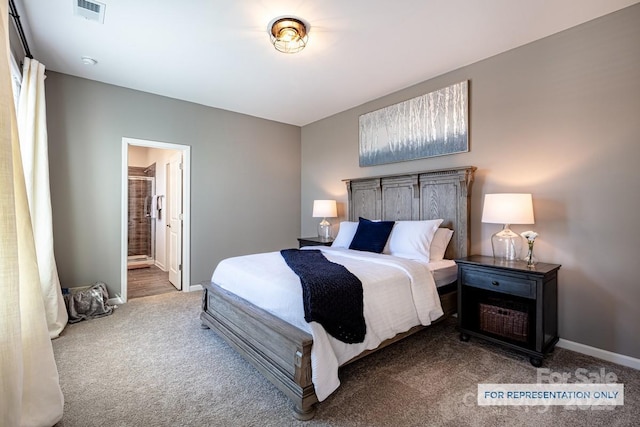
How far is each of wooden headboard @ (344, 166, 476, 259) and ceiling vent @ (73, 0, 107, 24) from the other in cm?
321

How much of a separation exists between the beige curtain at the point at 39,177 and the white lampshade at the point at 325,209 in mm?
3100

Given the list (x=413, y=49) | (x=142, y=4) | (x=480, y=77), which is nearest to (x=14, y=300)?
(x=142, y=4)

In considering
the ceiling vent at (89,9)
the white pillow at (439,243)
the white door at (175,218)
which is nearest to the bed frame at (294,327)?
the white pillow at (439,243)

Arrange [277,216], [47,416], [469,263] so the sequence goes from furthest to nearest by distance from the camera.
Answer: [277,216] → [469,263] → [47,416]

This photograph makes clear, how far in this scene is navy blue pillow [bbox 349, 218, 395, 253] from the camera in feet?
11.2

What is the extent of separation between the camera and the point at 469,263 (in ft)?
8.77

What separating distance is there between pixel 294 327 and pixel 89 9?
2.87 metres

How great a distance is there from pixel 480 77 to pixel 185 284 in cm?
454

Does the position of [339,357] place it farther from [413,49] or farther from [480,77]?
[480,77]

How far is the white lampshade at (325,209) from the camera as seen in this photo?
14.9 ft

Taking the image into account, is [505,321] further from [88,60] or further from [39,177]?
[88,60]

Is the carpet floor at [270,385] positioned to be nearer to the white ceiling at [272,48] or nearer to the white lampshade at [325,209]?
the white lampshade at [325,209]

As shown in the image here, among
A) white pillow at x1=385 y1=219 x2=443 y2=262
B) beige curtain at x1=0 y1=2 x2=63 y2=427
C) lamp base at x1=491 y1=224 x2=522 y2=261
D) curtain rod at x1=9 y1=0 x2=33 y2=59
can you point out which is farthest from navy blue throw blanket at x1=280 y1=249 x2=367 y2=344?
curtain rod at x1=9 y1=0 x2=33 y2=59

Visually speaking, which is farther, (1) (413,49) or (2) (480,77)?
(2) (480,77)
